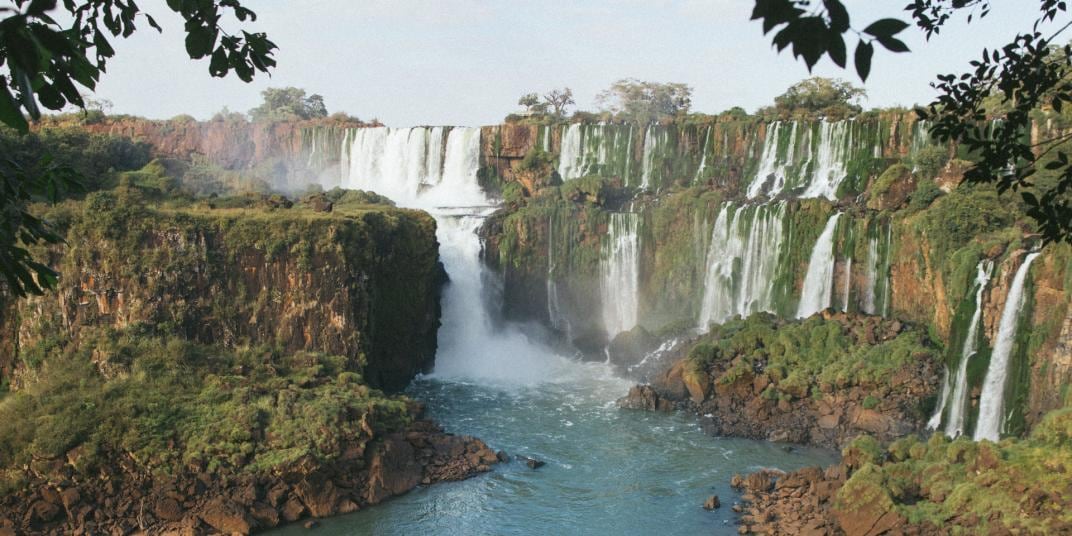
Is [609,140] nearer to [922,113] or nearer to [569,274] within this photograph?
[569,274]

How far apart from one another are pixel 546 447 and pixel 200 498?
6890mm

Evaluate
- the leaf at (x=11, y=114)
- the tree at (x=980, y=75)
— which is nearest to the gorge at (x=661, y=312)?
the tree at (x=980, y=75)

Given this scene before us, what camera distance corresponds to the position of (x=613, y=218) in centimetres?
2981

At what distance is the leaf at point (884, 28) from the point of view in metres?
2.71

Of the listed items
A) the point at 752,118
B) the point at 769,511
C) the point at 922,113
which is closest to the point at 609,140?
the point at 752,118

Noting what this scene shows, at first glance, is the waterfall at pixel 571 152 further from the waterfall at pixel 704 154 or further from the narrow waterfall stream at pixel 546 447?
the waterfall at pixel 704 154

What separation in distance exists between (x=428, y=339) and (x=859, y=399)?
37.5ft

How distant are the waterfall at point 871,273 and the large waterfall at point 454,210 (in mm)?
8592

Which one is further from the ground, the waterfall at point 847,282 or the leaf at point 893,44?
the leaf at point 893,44

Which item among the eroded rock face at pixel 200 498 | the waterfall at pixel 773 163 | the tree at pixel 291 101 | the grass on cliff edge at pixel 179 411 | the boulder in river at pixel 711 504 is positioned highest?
the tree at pixel 291 101

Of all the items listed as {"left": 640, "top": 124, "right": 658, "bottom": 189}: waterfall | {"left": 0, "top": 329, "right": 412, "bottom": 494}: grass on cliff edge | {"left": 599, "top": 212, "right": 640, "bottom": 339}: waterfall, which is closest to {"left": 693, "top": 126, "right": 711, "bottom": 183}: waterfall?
{"left": 640, "top": 124, "right": 658, "bottom": 189}: waterfall

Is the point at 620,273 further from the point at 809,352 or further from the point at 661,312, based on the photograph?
the point at 809,352

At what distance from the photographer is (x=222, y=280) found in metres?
20.4

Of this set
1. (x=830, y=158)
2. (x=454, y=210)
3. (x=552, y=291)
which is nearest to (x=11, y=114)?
(x=552, y=291)
